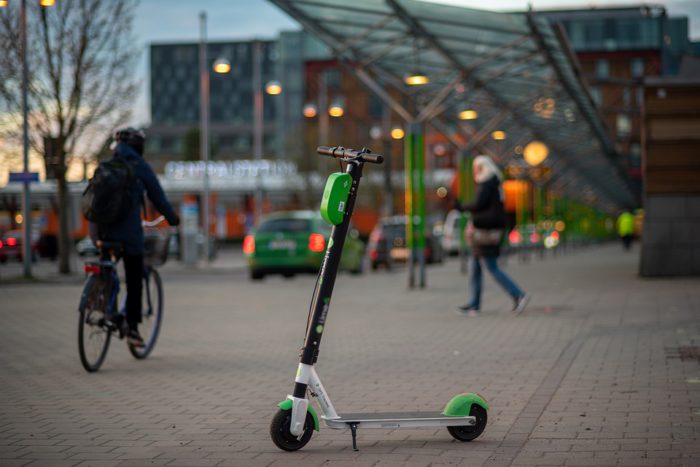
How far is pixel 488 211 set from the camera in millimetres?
13922

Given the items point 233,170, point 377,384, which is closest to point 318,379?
point 377,384

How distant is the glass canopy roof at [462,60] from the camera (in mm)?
19453

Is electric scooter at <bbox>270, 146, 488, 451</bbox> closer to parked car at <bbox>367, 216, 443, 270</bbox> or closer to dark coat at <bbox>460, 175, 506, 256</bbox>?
dark coat at <bbox>460, 175, 506, 256</bbox>

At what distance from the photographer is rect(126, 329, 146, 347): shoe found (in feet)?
30.7

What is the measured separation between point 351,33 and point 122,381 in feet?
47.5

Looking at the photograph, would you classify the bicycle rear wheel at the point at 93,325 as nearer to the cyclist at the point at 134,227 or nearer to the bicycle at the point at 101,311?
the bicycle at the point at 101,311

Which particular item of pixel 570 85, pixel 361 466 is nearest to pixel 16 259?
pixel 570 85

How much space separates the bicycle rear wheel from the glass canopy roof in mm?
10399

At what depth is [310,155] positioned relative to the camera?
6506 centimetres

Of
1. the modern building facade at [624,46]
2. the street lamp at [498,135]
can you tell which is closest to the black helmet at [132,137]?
the modern building facade at [624,46]

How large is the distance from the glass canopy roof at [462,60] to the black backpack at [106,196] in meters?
9.96

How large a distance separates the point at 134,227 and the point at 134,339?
94 centimetres

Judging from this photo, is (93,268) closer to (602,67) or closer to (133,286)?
(133,286)

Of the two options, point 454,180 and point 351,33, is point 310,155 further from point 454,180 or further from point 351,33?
point 351,33
